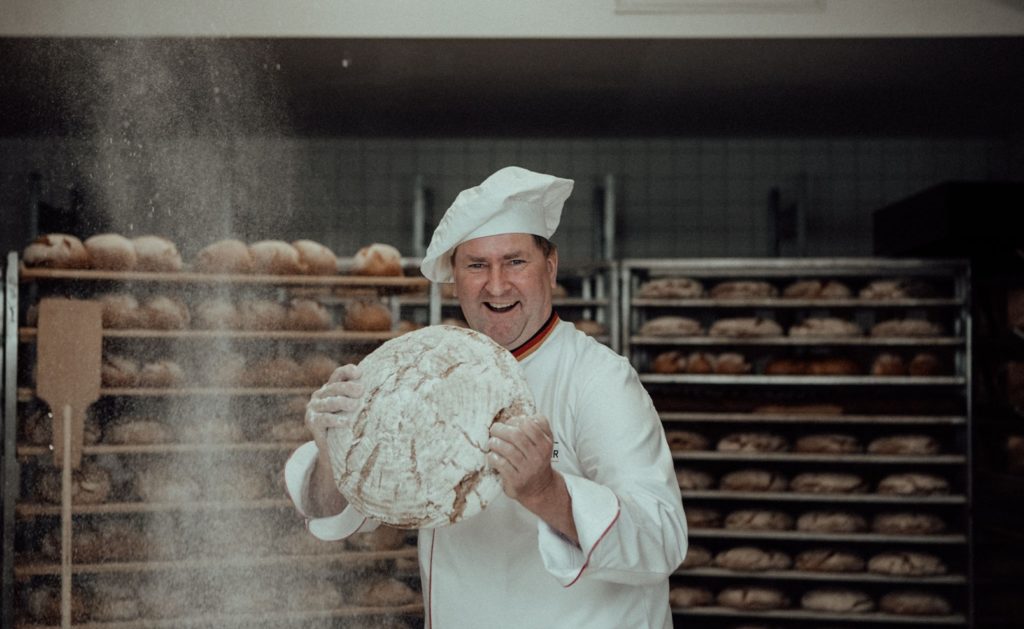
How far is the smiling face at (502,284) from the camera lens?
1392 millimetres

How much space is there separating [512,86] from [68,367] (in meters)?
1.89

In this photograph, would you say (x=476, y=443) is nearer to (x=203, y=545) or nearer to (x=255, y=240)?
(x=203, y=545)

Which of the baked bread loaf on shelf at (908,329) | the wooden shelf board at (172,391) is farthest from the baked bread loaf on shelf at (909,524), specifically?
the wooden shelf board at (172,391)

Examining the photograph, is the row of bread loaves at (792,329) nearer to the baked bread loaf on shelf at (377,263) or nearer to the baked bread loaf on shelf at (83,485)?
the baked bread loaf on shelf at (377,263)

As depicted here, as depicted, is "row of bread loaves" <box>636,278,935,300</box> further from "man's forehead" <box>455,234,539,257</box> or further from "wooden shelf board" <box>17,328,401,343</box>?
"man's forehead" <box>455,234,539,257</box>

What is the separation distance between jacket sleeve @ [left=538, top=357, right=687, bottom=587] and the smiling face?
0.16 meters

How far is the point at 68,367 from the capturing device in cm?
255

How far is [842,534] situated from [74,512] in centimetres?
270

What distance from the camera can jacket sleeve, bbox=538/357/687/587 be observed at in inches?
43.9

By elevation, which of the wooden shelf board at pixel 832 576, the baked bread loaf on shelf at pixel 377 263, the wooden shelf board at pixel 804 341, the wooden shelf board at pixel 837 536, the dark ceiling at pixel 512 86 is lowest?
the wooden shelf board at pixel 832 576

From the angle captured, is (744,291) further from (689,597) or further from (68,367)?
(68,367)

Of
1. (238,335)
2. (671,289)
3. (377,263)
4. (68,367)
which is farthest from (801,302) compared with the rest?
(68,367)

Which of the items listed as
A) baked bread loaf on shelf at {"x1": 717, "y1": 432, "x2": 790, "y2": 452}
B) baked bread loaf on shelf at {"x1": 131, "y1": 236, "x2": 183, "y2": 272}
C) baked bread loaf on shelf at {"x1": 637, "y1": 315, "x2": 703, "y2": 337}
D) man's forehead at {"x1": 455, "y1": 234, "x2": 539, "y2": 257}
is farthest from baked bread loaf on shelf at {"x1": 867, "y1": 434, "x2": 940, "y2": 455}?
baked bread loaf on shelf at {"x1": 131, "y1": 236, "x2": 183, "y2": 272}

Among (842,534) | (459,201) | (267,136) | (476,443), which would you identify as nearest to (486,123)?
(267,136)
